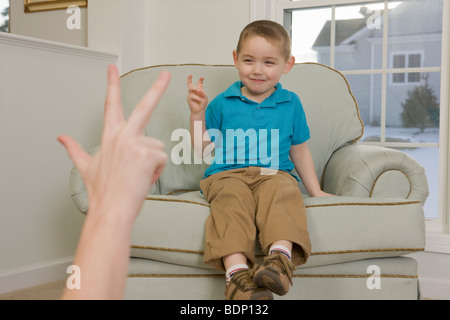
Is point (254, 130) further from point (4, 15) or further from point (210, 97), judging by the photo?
point (4, 15)

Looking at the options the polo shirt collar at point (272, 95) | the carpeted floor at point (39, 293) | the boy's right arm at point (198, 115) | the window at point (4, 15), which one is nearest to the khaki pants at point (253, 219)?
the boy's right arm at point (198, 115)

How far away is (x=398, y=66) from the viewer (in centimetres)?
277

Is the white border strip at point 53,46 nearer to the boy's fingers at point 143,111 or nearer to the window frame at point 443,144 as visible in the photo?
the window frame at point 443,144

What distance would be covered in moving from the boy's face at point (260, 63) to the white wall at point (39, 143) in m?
1.14

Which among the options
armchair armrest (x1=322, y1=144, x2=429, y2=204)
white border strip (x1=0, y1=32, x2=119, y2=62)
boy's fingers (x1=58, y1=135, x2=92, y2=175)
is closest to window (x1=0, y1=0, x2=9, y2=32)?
white border strip (x1=0, y1=32, x2=119, y2=62)

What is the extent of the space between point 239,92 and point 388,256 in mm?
831

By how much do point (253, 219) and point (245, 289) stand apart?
0.95 ft

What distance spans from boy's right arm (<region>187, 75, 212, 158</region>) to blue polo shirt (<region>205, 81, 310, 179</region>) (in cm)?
7

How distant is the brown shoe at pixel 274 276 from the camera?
52.9 inches

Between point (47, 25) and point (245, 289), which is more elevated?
point (47, 25)

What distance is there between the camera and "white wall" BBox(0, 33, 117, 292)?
2424 millimetres

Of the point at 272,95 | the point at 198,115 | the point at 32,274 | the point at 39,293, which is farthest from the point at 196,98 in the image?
the point at 32,274

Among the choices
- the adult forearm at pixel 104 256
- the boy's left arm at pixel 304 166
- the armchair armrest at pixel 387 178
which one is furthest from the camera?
the boy's left arm at pixel 304 166

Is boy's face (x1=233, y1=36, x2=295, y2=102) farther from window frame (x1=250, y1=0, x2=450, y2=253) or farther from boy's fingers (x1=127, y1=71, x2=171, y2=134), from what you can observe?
boy's fingers (x1=127, y1=71, x2=171, y2=134)
